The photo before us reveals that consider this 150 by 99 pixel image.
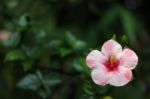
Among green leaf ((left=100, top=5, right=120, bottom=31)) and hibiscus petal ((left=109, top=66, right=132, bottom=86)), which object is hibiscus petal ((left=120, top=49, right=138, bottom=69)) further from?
green leaf ((left=100, top=5, right=120, bottom=31))

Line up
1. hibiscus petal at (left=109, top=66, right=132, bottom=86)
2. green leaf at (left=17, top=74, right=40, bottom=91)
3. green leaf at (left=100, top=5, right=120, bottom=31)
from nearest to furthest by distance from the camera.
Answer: hibiscus petal at (left=109, top=66, right=132, bottom=86)
green leaf at (left=17, top=74, right=40, bottom=91)
green leaf at (left=100, top=5, right=120, bottom=31)

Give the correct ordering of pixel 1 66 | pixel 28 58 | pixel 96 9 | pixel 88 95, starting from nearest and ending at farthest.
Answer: pixel 88 95 < pixel 28 58 < pixel 1 66 < pixel 96 9

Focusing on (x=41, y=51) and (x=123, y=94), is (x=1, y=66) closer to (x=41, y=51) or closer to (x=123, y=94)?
(x=41, y=51)

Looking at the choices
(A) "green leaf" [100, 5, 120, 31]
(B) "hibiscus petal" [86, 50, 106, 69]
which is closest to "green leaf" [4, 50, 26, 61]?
(B) "hibiscus petal" [86, 50, 106, 69]

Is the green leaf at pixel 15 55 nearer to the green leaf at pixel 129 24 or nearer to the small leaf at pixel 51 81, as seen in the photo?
the small leaf at pixel 51 81

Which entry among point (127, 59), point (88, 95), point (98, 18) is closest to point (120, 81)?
point (127, 59)
